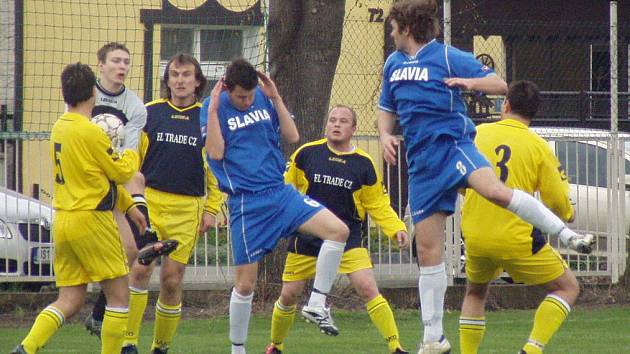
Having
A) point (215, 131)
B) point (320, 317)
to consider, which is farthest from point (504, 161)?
point (215, 131)

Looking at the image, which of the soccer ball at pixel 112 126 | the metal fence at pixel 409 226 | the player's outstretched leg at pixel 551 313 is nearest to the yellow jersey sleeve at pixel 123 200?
the soccer ball at pixel 112 126

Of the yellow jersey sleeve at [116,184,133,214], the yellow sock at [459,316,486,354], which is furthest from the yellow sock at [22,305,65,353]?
the yellow sock at [459,316,486,354]

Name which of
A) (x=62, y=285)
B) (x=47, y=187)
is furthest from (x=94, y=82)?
(x=47, y=187)

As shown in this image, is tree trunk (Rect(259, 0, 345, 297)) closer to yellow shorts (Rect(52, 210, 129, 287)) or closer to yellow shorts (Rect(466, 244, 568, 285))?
yellow shorts (Rect(466, 244, 568, 285))

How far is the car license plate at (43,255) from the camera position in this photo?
12703 millimetres

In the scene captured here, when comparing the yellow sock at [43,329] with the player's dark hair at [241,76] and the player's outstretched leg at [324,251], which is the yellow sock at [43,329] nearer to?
the player's outstretched leg at [324,251]

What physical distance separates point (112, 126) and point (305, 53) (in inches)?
194

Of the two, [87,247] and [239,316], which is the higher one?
[87,247]

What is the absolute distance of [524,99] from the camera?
7965 mm

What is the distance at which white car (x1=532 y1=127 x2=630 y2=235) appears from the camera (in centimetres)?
1356

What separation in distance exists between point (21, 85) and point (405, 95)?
20.8 feet

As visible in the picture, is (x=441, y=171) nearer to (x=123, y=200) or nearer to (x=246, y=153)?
(x=246, y=153)

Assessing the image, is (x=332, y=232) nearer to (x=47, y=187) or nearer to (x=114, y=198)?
(x=114, y=198)

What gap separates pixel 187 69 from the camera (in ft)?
29.7
